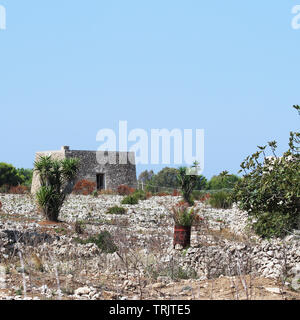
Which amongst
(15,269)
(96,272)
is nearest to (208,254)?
(96,272)

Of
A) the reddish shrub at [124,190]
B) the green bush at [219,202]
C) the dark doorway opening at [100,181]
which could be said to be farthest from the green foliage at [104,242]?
the dark doorway opening at [100,181]

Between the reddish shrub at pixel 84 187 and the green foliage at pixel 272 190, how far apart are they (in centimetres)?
2187

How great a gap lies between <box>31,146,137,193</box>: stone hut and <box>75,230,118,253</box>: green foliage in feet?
77.4

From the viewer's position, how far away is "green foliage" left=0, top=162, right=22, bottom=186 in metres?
37.2

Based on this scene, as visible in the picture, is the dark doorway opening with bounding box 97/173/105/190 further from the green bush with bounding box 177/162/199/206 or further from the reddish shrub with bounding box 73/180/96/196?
the green bush with bounding box 177/162/199/206

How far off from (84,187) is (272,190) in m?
23.7

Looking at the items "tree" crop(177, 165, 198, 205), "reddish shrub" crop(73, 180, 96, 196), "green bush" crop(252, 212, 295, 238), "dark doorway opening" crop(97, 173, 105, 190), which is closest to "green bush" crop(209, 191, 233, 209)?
"tree" crop(177, 165, 198, 205)

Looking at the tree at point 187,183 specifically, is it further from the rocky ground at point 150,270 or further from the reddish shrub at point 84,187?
the rocky ground at point 150,270

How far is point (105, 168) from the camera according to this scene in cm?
3700

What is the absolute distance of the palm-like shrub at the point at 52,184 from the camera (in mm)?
17141

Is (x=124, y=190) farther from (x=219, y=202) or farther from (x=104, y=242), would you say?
(x=104, y=242)

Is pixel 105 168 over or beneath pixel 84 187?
over

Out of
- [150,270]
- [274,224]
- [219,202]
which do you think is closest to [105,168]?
[219,202]
